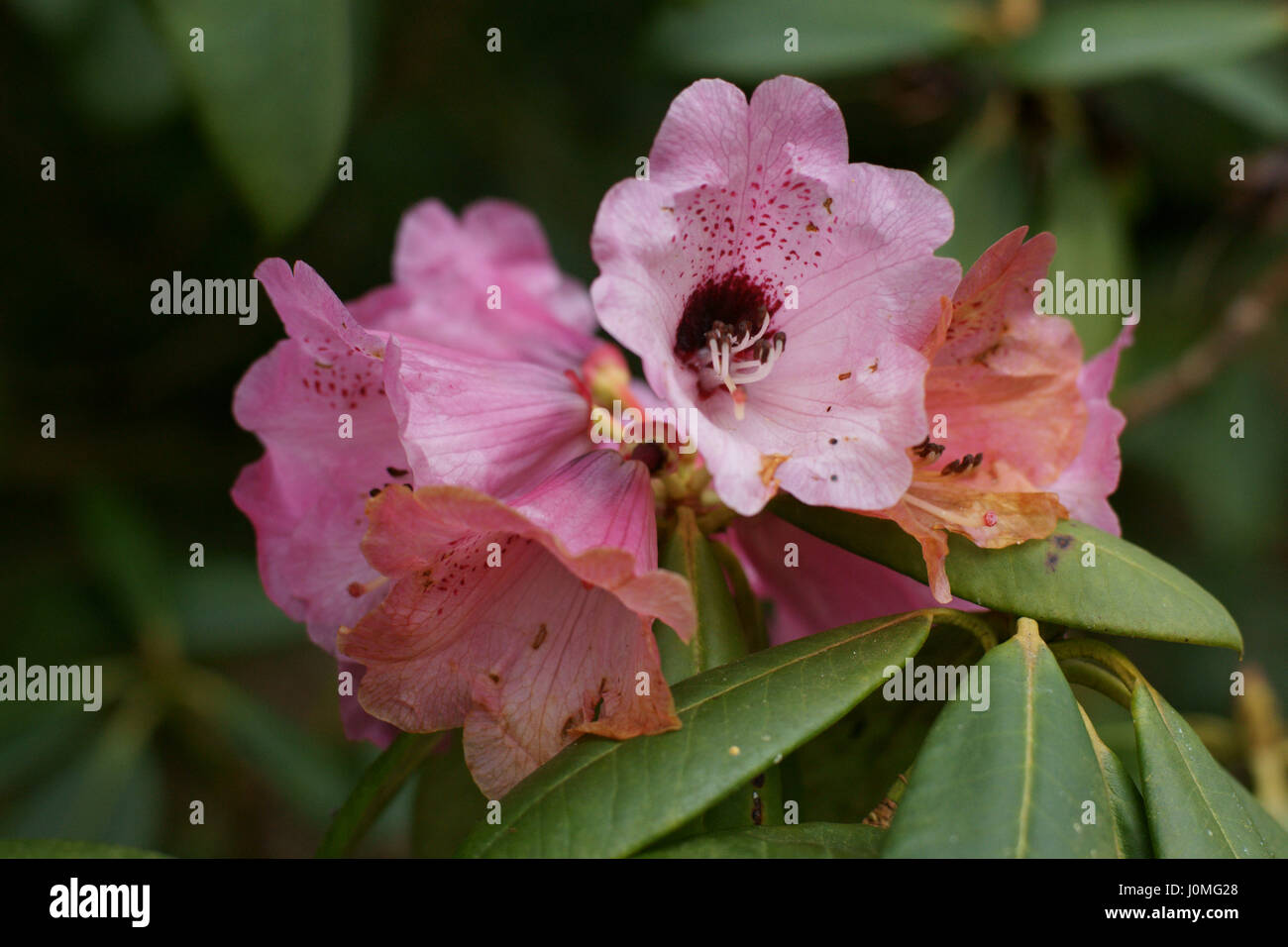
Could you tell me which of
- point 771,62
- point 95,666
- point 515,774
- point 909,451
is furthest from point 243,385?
point 95,666

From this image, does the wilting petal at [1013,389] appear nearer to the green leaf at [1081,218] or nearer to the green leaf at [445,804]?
the green leaf at [445,804]

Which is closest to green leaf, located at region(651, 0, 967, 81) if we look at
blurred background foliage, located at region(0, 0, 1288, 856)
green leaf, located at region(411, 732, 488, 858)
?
blurred background foliage, located at region(0, 0, 1288, 856)

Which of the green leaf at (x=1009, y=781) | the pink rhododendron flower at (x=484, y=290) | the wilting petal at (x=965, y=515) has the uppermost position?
the pink rhododendron flower at (x=484, y=290)

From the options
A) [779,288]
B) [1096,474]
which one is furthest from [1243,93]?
[779,288]

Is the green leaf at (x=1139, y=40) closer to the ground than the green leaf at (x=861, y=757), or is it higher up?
higher up
